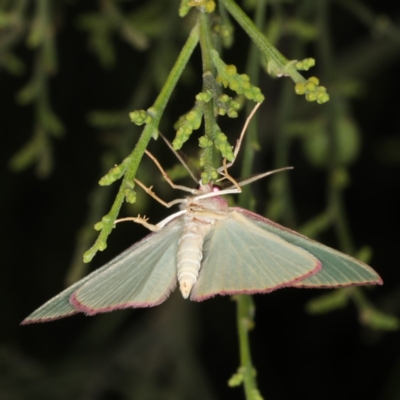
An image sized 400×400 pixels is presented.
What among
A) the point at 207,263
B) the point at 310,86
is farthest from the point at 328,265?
the point at 310,86

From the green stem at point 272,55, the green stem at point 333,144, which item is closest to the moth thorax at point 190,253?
the green stem at point 272,55

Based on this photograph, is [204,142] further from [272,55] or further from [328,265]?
[328,265]

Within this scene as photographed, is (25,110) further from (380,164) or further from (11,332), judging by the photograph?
(380,164)

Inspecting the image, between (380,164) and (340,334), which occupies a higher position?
(380,164)

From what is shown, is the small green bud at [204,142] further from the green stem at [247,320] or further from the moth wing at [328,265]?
the green stem at [247,320]

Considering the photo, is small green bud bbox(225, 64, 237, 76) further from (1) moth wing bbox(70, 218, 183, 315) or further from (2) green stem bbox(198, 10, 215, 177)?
(1) moth wing bbox(70, 218, 183, 315)

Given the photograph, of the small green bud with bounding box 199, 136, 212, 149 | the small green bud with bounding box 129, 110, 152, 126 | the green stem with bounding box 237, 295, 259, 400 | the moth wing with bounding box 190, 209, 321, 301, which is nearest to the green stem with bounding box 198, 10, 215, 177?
the small green bud with bounding box 199, 136, 212, 149

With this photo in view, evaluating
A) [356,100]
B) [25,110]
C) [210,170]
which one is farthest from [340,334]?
[210,170]
